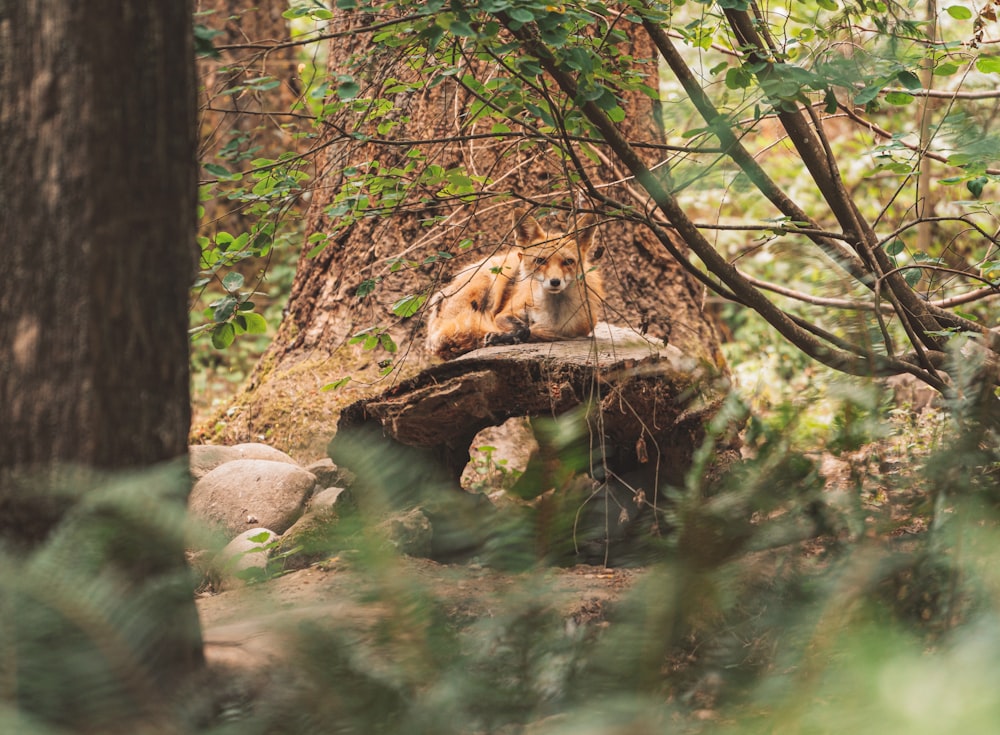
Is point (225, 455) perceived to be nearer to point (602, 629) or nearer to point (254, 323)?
point (254, 323)

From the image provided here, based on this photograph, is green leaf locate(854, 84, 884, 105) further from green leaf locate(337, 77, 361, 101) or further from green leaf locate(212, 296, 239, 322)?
green leaf locate(212, 296, 239, 322)

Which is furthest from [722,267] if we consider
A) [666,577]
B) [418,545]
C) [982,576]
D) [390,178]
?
[666,577]

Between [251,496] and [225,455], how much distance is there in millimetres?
755

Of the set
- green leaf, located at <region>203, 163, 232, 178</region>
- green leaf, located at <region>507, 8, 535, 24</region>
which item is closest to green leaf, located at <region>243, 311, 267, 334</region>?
green leaf, located at <region>203, 163, 232, 178</region>

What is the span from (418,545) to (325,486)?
3.97 feet

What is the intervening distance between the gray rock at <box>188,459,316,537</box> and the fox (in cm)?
123

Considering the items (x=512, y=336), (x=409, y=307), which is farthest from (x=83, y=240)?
(x=512, y=336)

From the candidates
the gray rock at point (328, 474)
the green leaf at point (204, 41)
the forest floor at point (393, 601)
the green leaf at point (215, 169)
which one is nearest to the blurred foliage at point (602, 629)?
the forest floor at point (393, 601)

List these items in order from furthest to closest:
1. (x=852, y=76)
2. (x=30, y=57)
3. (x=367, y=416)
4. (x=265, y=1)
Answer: (x=265, y=1), (x=367, y=416), (x=852, y=76), (x=30, y=57)

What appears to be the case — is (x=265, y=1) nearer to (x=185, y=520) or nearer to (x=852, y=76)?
(x=852, y=76)

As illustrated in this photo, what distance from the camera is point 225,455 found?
5371 millimetres

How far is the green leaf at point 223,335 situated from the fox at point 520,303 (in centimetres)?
187

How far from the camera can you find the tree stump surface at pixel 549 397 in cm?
416

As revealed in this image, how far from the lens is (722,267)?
3.95 metres
